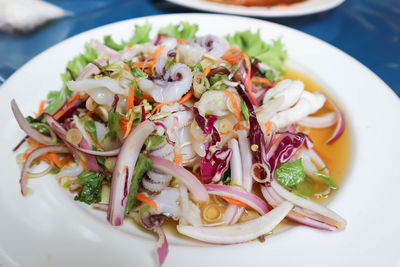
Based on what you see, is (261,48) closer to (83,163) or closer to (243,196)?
(243,196)

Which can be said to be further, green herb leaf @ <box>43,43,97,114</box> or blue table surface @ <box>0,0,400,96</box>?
blue table surface @ <box>0,0,400,96</box>

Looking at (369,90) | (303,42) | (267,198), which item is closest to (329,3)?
(303,42)

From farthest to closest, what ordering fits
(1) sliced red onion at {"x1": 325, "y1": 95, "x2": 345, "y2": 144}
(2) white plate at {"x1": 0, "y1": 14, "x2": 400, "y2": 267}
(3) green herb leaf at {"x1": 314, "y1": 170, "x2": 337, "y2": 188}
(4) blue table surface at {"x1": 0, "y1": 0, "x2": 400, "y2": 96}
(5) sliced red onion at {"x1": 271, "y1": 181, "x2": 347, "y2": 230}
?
(4) blue table surface at {"x1": 0, "y1": 0, "x2": 400, "y2": 96} → (1) sliced red onion at {"x1": 325, "y1": 95, "x2": 345, "y2": 144} → (3) green herb leaf at {"x1": 314, "y1": 170, "x2": 337, "y2": 188} → (5) sliced red onion at {"x1": 271, "y1": 181, "x2": 347, "y2": 230} → (2) white plate at {"x1": 0, "y1": 14, "x2": 400, "y2": 267}

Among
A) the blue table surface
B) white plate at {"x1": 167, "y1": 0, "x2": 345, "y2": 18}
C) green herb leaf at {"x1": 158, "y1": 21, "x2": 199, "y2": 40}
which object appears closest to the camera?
green herb leaf at {"x1": 158, "y1": 21, "x2": 199, "y2": 40}

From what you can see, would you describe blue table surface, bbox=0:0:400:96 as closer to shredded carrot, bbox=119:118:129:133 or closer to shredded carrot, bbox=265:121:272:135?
shredded carrot, bbox=265:121:272:135

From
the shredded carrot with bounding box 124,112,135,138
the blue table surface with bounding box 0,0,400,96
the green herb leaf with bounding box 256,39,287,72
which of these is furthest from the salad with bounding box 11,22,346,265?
the blue table surface with bounding box 0,0,400,96

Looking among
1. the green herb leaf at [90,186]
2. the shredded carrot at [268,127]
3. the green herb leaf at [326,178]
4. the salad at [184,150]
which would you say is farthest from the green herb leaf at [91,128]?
the green herb leaf at [326,178]

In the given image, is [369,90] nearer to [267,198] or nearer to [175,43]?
[267,198]
